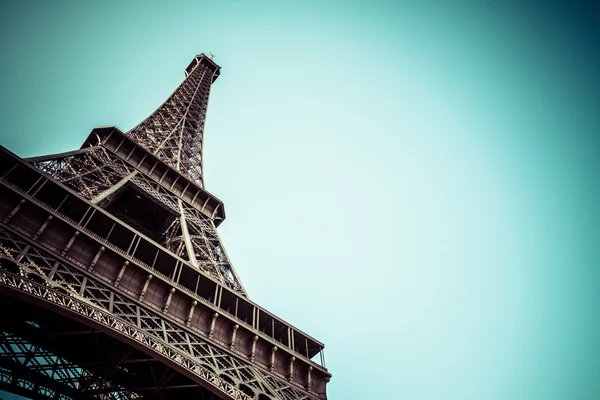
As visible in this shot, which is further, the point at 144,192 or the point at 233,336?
the point at 144,192

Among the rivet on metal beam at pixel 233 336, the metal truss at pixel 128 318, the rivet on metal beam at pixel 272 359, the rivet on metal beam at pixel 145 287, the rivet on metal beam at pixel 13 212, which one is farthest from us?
the rivet on metal beam at pixel 272 359

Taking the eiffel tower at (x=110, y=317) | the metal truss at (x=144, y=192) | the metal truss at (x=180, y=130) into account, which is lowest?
the eiffel tower at (x=110, y=317)

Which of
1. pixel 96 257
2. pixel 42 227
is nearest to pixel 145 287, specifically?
pixel 96 257

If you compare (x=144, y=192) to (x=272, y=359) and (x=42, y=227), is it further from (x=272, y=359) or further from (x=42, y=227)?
(x=272, y=359)

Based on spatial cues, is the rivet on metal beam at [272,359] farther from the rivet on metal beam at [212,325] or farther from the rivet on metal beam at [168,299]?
the rivet on metal beam at [168,299]

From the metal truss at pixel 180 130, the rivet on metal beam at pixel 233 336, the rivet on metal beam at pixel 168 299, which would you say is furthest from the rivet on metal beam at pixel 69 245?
the metal truss at pixel 180 130

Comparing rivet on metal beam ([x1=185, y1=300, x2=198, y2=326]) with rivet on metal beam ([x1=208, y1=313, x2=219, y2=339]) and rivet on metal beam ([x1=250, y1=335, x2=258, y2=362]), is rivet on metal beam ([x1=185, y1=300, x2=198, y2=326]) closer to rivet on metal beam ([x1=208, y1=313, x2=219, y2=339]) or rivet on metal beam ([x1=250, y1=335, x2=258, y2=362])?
rivet on metal beam ([x1=208, y1=313, x2=219, y2=339])

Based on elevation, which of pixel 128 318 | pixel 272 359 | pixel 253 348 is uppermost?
pixel 253 348

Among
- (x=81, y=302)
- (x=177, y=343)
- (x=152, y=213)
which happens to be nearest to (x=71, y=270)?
(x=81, y=302)
